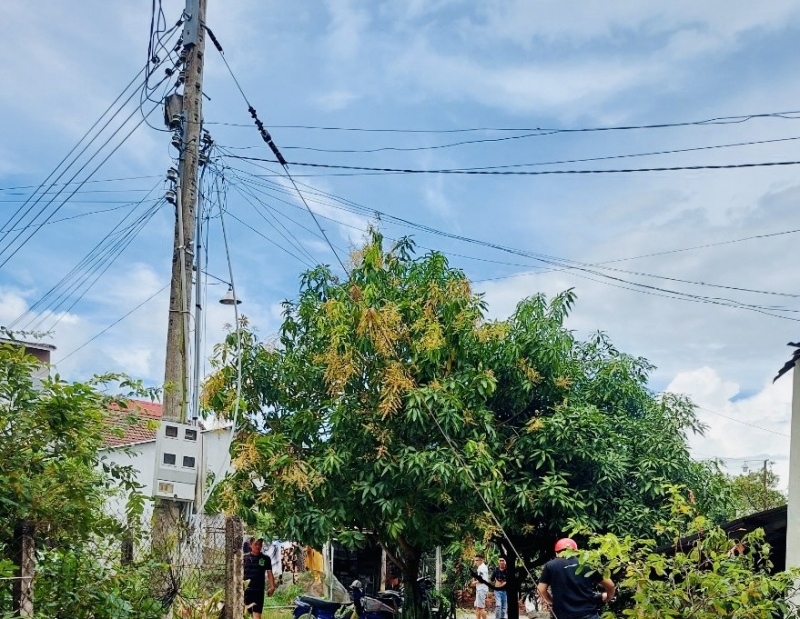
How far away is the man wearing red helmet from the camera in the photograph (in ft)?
22.0

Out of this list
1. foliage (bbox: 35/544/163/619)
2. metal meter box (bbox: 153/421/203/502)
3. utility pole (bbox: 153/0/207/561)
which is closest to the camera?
foliage (bbox: 35/544/163/619)

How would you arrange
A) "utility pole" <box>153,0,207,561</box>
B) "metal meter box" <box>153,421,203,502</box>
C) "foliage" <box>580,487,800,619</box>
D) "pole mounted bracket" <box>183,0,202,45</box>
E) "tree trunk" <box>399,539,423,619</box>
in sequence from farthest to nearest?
"tree trunk" <box>399,539,423,619</box> < "pole mounted bracket" <box>183,0,202,45</box> < "utility pole" <box>153,0,207,561</box> < "metal meter box" <box>153,421,203,502</box> < "foliage" <box>580,487,800,619</box>

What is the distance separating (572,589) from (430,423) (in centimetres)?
312

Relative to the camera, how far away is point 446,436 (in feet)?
30.3

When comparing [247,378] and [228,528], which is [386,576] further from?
[228,528]

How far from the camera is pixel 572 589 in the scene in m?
6.75

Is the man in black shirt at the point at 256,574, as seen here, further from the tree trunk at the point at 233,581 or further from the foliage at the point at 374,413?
the tree trunk at the point at 233,581

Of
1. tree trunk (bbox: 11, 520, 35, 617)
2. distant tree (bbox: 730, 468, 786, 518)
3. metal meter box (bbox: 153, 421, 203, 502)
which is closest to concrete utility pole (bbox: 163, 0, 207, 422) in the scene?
metal meter box (bbox: 153, 421, 203, 502)

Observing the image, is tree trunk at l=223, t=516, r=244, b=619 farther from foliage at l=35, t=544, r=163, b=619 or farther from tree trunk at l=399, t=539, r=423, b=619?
tree trunk at l=399, t=539, r=423, b=619

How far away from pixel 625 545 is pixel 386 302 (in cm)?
469

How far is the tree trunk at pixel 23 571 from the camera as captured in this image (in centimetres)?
493

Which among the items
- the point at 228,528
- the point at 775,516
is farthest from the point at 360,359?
the point at 775,516

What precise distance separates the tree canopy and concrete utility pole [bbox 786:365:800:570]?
7.63ft

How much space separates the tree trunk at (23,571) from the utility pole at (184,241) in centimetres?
247
